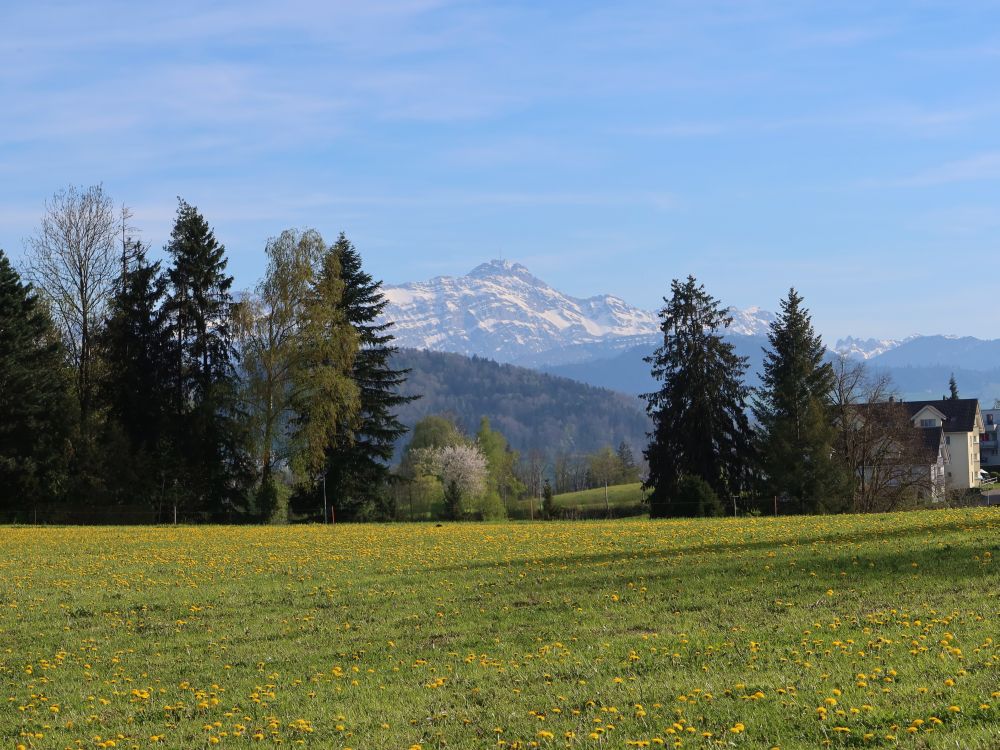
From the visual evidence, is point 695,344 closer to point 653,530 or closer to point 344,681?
point 653,530

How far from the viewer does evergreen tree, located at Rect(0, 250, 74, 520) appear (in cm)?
6234

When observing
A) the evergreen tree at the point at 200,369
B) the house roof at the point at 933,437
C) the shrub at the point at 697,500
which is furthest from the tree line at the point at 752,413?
the house roof at the point at 933,437

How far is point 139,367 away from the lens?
217 ft

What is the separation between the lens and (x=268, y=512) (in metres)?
62.8

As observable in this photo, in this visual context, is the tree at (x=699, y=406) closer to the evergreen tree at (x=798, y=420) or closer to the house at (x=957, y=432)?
the evergreen tree at (x=798, y=420)

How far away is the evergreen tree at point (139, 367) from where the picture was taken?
215 feet

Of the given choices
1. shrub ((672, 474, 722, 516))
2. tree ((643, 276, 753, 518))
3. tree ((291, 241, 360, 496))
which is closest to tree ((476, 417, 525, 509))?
tree ((643, 276, 753, 518))

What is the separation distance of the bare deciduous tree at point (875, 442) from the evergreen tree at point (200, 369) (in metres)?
41.1

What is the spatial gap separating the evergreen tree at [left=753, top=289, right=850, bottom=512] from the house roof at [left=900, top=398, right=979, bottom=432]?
2574 inches

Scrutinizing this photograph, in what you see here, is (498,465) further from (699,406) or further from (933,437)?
(699,406)

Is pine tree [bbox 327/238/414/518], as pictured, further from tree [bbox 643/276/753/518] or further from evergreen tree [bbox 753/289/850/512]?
evergreen tree [bbox 753/289/850/512]

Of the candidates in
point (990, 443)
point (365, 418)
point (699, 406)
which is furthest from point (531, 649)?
point (990, 443)

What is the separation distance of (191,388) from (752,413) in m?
38.3

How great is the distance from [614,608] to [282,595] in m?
8.36
